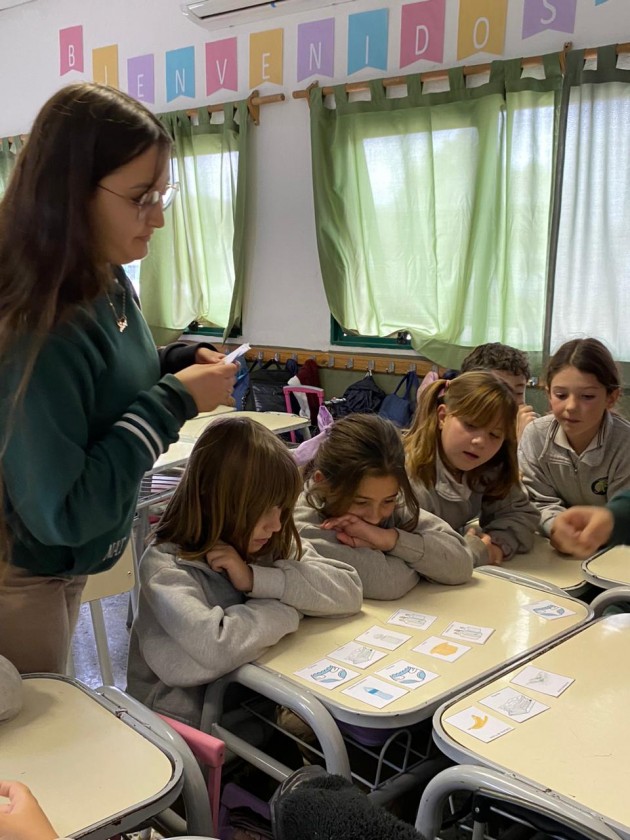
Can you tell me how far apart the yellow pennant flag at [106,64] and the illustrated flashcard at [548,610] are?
5.25 metres

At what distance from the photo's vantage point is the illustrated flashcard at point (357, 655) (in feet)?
4.85

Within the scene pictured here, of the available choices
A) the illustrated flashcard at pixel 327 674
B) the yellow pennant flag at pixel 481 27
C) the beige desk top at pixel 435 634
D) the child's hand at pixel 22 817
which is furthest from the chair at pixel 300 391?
the child's hand at pixel 22 817

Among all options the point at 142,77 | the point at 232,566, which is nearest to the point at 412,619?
the point at 232,566

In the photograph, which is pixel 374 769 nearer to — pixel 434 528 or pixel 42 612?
pixel 434 528

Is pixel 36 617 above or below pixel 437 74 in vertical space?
below

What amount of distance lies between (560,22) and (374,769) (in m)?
3.57

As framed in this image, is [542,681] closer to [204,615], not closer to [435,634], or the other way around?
[435,634]

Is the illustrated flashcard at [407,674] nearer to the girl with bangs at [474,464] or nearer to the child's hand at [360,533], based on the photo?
the child's hand at [360,533]

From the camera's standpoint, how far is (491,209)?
13.3 ft

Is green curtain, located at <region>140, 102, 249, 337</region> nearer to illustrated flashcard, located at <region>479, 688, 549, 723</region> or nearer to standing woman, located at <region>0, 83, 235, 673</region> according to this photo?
standing woman, located at <region>0, 83, 235, 673</region>

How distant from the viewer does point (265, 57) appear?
191 inches

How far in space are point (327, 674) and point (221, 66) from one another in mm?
4636

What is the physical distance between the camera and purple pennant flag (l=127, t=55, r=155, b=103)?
5465 mm

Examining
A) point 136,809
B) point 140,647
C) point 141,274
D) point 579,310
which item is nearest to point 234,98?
point 141,274
